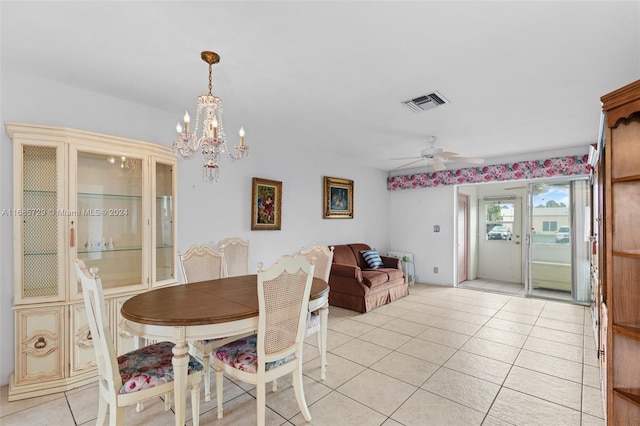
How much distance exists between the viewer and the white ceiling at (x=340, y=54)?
161 centimetres

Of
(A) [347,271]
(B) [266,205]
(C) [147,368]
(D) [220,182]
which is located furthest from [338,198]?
(C) [147,368]

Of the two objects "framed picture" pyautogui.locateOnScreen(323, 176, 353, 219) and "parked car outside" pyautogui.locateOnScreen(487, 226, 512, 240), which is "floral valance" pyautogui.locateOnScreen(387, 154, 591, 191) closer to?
"framed picture" pyautogui.locateOnScreen(323, 176, 353, 219)

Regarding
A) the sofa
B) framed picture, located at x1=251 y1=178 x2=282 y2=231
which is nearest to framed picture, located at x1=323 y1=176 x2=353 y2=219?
the sofa

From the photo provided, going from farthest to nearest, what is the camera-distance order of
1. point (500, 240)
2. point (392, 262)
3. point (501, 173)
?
point (500, 240) < point (392, 262) < point (501, 173)

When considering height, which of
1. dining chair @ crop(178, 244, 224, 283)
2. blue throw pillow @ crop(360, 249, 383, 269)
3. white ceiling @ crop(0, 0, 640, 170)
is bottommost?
blue throw pillow @ crop(360, 249, 383, 269)

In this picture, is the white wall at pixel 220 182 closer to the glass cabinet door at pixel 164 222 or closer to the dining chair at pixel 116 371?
the glass cabinet door at pixel 164 222

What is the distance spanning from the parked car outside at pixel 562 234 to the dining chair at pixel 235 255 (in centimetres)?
523

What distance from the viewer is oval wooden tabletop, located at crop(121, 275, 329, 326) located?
63.2 inches

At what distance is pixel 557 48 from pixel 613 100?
0.81 meters

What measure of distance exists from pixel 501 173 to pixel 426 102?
326 cm

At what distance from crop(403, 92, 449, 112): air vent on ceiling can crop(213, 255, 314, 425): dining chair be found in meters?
1.94

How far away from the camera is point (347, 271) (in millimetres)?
4410

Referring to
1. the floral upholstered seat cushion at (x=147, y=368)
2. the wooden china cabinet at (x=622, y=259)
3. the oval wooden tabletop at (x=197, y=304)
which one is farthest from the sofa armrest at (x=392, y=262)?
the floral upholstered seat cushion at (x=147, y=368)

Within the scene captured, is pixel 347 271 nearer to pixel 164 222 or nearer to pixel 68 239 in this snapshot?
pixel 164 222
